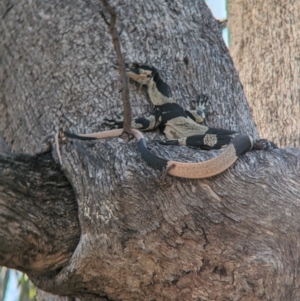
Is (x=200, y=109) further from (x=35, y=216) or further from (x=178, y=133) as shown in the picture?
(x=35, y=216)

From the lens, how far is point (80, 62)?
3672 millimetres

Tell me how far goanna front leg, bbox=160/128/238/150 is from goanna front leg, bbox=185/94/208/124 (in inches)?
3.7

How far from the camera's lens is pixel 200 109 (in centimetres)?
369

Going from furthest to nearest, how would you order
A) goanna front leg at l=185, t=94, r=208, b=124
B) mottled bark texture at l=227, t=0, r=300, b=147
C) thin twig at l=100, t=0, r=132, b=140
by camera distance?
mottled bark texture at l=227, t=0, r=300, b=147 → goanna front leg at l=185, t=94, r=208, b=124 → thin twig at l=100, t=0, r=132, b=140

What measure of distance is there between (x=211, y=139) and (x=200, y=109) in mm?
177

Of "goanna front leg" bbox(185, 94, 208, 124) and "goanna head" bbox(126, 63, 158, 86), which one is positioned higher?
"goanna head" bbox(126, 63, 158, 86)

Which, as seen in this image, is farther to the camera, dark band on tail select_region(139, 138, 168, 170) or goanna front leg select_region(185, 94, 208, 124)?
goanna front leg select_region(185, 94, 208, 124)

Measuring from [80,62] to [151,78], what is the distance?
41cm

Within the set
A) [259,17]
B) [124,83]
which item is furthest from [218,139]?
[259,17]

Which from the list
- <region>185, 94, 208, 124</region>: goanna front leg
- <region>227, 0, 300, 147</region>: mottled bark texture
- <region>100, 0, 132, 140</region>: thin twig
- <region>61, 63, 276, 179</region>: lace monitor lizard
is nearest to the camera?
<region>100, 0, 132, 140</region>: thin twig

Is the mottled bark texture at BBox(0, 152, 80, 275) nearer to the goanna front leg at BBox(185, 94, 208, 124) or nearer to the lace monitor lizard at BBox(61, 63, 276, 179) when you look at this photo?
the lace monitor lizard at BBox(61, 63, 276, 179)

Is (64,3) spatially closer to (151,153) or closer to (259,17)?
(151,153)

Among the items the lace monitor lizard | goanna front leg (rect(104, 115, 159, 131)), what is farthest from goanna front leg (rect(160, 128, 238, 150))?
goanna front leg (rect(104, 115, 159, 131))

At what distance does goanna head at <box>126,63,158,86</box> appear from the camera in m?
3.72
